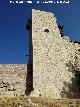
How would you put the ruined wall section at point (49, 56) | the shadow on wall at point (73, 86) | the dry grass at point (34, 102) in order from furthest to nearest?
the shadow on wall at point (73, 86) < the ruined wall section at point (49, 56) < the dry grass at point (34, 102)

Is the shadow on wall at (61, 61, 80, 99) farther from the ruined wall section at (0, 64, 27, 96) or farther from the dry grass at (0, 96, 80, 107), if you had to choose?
the dry grass at (0, 96, 80, 107)

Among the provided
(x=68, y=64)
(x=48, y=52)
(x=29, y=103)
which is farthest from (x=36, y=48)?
(x=29, y=103)

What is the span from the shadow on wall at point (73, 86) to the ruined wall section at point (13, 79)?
3.84 metres

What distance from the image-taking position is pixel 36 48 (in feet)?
93.8

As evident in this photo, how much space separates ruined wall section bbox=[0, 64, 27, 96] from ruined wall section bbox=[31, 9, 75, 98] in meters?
1.22

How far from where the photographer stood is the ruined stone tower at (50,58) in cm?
2667

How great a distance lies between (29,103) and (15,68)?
1699 cm

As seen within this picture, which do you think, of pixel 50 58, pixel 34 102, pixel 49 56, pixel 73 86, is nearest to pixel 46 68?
pixel 50 58

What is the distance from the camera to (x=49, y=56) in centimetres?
2838

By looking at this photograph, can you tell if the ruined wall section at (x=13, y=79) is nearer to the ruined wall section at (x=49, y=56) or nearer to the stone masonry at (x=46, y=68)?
the stone masonry at (x=46, y=68)

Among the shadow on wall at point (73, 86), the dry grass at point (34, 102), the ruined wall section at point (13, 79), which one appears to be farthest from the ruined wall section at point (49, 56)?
the dry grass at point (34, 102)

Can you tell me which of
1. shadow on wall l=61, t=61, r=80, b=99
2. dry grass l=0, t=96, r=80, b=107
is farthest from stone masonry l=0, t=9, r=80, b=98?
dry grass l=0, t=96, r=80, b=107

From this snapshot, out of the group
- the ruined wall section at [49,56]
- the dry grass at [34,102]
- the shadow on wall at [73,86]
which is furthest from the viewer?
the shadow on wall at [73,86]

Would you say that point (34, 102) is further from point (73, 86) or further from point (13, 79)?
point (73, 86)
